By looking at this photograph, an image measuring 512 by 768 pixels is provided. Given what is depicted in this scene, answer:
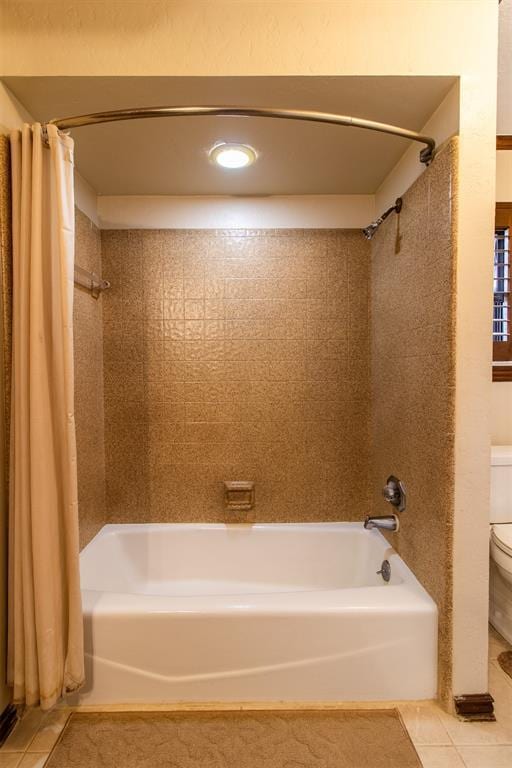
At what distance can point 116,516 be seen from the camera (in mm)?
2217

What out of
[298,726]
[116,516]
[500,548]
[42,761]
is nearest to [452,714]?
[298,726]

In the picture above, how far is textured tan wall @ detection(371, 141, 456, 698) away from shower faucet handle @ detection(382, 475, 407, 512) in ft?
0.12

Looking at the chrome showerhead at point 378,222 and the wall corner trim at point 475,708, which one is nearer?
the wall corner trim at point 475,708

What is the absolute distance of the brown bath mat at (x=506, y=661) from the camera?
1.61 m

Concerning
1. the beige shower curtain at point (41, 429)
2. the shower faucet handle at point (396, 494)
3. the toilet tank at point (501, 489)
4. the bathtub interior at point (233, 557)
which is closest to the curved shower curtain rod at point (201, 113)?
the beige shower curtain at point (41, 429)

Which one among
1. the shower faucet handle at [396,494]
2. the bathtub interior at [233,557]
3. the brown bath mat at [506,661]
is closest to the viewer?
the brown bath mat at [506,661]

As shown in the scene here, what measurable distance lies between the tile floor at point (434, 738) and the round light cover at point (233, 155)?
221 cm

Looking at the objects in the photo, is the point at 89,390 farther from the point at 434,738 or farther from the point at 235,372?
the point at 434,738

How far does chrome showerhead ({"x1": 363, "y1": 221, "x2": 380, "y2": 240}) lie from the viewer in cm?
200

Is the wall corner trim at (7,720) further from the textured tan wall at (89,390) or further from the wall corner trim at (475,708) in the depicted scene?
the wall corner trim at (475,708)

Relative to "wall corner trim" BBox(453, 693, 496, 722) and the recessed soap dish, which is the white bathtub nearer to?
"wall corner trim" BBox(453, 693, 496, 722)

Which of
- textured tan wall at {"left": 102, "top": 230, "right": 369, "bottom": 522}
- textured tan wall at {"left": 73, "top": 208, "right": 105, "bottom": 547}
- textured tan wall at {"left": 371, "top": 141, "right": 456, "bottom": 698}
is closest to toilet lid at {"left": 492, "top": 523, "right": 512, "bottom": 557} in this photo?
textured tan wall at {"left": 371, "top": 141, "right": 456, "bottom": 698}

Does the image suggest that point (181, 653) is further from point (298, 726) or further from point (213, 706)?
point (298, 726)

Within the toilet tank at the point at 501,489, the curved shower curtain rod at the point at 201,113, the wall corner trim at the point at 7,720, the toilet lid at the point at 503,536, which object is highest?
the curved shower curtain rod at the point at 201,113
